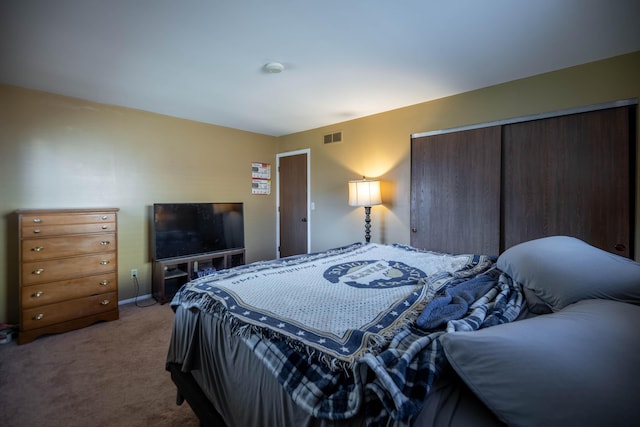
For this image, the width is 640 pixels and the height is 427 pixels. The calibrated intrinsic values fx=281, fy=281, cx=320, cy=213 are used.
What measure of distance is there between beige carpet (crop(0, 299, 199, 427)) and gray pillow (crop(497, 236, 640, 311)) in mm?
1978

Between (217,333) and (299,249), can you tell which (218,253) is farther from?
(217,333)

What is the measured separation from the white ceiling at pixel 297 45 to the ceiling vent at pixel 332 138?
1048 mm

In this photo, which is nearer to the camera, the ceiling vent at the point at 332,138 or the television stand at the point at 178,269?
the television stand at the point at 178,269

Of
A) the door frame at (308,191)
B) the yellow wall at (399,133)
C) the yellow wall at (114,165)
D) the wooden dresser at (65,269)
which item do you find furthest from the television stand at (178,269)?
the yellow wall at (399,133)

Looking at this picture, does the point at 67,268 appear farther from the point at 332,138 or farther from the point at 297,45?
the point at 332,138

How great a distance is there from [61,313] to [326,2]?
3511 millimetres

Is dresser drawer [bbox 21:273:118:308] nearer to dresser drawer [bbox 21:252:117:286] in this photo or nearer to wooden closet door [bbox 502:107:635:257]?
dresser drawer [bbox 21:252:117:286]

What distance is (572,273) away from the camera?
1.17m

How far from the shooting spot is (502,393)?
2.13 feet

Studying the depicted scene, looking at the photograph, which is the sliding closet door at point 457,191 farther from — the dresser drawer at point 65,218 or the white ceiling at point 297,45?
the dresser drawer at point 65,218

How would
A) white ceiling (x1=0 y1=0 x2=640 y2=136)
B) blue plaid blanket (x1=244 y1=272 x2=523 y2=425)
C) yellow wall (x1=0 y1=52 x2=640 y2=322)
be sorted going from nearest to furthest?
blue plaid blanket (x1=244 y1=272 x2=523 y2=425), white ceiling (x1=0 y1=0 x2=640 y2=136), yellow wall (x1=0 y1=52 x2=640 y2=322)

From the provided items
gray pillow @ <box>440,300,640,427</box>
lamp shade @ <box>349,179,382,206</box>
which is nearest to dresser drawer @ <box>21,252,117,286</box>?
lamp shade @ <box>349,179,382,206</box>

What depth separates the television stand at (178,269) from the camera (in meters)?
3.44

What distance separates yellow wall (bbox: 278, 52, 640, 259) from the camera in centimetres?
236
